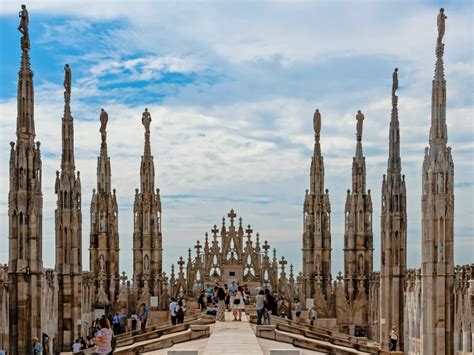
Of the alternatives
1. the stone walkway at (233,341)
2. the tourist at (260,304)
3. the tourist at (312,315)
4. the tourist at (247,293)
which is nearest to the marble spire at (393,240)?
the tourist at (312,315)

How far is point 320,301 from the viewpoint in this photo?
4062 centimetres

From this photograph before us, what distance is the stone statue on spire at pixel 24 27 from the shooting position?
26062mm

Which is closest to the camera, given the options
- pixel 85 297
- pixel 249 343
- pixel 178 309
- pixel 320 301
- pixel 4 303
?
pixel 249 343

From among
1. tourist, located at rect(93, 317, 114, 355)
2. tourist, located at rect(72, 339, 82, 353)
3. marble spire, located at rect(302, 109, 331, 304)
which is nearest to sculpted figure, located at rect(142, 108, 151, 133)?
marble spire, located at rect(302, 109, 331, 304)

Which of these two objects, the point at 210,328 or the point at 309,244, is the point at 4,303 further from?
the point at 309,244

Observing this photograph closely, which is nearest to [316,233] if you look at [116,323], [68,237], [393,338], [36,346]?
[116,323]

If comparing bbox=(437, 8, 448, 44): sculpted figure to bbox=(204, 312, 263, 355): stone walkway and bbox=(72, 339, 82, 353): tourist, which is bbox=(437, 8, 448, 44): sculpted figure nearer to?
bbox=(204, 312, 263, 355): stone walkway

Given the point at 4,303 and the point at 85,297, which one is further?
the point at 85,297

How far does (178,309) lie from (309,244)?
1092 centimetres

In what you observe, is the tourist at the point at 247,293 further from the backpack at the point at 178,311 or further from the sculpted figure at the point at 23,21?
the sculpted figure at the point at 23,21

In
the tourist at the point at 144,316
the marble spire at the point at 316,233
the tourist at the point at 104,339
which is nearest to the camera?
the tourist at the point at 104,339

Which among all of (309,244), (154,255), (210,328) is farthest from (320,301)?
(210,328)

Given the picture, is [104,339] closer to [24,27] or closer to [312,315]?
[24,27]

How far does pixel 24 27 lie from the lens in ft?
85.8
